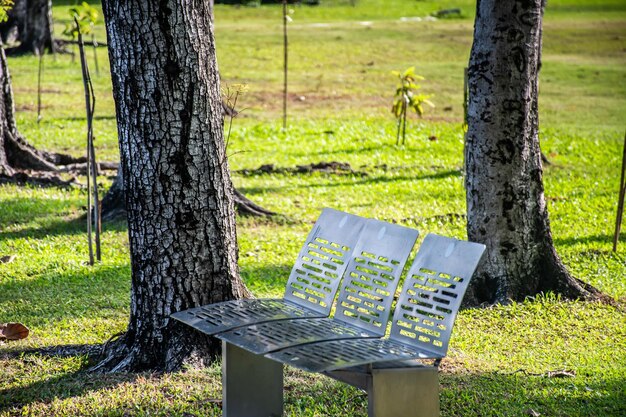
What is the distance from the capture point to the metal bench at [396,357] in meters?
4.22

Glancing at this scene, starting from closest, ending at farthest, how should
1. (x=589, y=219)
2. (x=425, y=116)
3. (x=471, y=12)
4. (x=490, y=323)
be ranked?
(x=490, y=323) < (x=589, y=219) < (x=425, y=116) < (x=471, y=12)

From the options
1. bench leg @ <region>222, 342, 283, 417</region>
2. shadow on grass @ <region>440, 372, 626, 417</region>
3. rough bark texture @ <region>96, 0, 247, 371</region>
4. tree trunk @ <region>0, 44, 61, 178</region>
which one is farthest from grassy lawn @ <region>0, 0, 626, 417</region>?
tree trunk @ <region>0, 44, 61, 178</region>

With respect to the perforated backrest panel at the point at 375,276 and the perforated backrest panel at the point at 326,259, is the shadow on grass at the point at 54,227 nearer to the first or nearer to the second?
the perforated backrest panel at the point at 326,259

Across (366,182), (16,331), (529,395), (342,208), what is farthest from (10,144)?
(529,395)

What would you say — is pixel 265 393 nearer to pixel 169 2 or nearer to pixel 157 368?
pixel 157 368

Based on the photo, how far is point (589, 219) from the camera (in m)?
10.1

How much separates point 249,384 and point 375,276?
0.85 meters

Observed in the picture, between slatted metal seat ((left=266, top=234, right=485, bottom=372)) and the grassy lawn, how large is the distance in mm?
681

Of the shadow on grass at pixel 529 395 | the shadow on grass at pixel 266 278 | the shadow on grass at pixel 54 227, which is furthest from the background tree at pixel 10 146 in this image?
the shadow on grass at pixel 529 395

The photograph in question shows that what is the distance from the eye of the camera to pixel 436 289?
4523 mm

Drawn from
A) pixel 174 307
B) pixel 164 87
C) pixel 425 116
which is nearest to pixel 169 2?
pixel 164 87

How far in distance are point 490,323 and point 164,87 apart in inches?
114

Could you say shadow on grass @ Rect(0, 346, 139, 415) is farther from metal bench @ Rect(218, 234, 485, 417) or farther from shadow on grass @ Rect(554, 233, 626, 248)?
shadow on grass @ Rect(554, 233, 626, 248)

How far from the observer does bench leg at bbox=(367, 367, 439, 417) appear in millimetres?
4227
